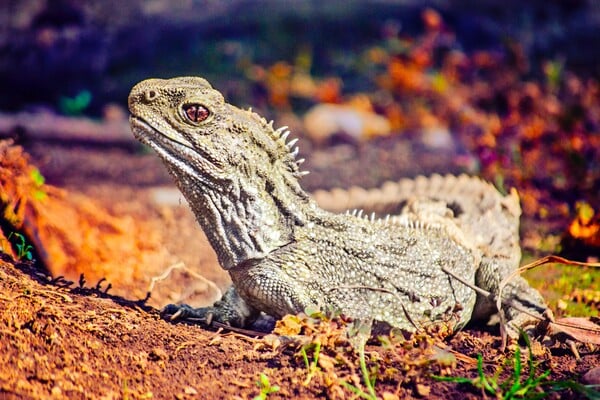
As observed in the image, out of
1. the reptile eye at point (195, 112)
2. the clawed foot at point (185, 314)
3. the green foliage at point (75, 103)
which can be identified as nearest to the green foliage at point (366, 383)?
the clawed foot at point (185, 314)

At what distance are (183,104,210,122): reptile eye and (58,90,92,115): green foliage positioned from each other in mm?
6769

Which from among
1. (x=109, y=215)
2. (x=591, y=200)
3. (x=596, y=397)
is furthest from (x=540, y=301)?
(x=109, y=215)

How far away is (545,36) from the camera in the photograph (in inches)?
589

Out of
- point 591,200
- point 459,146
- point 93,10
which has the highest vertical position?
point 93,10

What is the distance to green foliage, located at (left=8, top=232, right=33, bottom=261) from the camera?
4.95 metres

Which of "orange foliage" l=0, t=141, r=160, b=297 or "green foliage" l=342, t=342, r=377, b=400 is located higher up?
"orange foliage" l=0, t=141, r=160, b=297

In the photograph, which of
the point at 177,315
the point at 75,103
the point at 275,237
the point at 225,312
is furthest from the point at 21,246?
the point at 75,103

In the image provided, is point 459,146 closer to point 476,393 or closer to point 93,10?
point 93,10

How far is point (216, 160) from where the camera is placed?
14.5 ft

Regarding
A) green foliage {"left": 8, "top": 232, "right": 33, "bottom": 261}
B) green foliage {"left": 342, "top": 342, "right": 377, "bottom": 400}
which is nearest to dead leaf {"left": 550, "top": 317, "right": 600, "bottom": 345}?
green foliage {"left": 342, "top": 342, "right": 377, "bottom": 400}

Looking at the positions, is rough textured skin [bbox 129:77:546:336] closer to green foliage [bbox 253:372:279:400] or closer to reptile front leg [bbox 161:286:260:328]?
reptile front leg [bbox 161:286:260:328]

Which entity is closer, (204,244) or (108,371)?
(108,371)

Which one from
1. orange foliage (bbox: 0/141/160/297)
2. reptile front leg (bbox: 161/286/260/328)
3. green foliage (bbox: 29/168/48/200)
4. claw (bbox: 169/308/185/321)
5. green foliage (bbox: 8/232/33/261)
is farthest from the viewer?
green foliage (bbox: 29/168/48/200)

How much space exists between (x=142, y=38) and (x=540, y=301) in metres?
9.42
